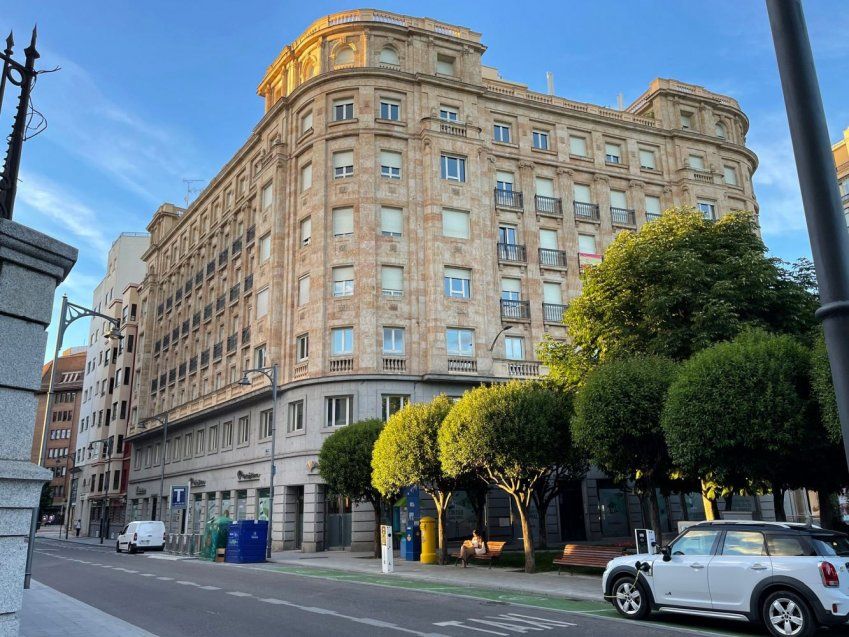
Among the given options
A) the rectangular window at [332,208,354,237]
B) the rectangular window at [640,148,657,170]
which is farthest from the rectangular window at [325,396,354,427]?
the rectangular window at [640,148,657,170]

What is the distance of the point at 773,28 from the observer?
3.68 meters

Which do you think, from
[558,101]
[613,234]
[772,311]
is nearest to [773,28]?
[772,311]

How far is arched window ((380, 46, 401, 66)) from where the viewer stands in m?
39.7

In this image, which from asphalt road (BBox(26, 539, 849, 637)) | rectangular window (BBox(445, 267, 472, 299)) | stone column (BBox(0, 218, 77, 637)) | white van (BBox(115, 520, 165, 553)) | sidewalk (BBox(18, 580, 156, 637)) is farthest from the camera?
white van (BBox(115, 520, 165, 553))

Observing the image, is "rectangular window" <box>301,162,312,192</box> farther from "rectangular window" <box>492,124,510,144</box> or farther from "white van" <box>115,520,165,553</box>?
"white van" <box>115,520,165,553</box>

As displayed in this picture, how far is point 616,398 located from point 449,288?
1869 centimetres

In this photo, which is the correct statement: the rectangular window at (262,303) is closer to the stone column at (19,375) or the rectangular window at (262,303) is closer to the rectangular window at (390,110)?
the rectangular window at (390,110)

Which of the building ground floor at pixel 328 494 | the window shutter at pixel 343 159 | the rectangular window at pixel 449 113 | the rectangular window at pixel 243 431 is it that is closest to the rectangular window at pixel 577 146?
the rectangular window at pixel 449 113

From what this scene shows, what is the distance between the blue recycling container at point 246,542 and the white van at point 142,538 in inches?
450

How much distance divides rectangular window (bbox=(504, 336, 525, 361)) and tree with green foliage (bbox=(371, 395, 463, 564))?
436 inches

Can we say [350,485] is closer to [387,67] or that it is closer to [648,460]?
[648,460]

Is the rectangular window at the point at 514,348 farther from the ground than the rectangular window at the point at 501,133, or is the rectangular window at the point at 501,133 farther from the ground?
the rectangular window at the point at 501,133

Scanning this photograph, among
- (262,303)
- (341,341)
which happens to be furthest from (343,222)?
(262,303)

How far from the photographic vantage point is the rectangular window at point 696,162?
4653cm
